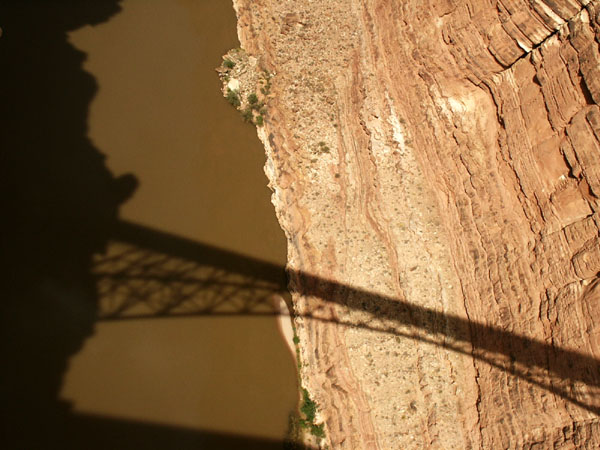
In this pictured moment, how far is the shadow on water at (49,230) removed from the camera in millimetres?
7234

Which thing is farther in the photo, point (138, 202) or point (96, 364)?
point (138, 202)

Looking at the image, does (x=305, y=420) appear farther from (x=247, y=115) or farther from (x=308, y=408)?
(x=247, y=115)

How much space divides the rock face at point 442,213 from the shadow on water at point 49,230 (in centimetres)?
270

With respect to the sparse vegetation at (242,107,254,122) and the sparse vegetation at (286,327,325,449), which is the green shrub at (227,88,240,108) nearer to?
the sparse vegetation at (242,107,254,122)

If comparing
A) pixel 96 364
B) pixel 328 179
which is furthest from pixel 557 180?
pixel 96 364

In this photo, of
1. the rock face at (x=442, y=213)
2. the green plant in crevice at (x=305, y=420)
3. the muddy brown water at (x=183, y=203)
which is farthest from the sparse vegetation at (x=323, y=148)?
the green plant in crevice at (x=305, y=420)

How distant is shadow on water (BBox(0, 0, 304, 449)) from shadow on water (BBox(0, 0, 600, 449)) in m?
0.02

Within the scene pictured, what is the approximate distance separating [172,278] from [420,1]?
23.4 feet

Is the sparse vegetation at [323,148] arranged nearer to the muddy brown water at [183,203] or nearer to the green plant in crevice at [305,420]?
the muddy brown water at [183,203]

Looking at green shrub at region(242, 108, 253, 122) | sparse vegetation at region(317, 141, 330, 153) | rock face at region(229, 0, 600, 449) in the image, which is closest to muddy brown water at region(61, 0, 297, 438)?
green shrub at region(242, 108, 253, 122)

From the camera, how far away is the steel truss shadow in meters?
7.31

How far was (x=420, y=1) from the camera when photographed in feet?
28.3

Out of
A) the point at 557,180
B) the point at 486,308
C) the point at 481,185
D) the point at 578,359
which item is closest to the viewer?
the point at 578,359

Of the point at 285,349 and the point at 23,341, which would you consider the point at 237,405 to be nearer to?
the point at 285,349
